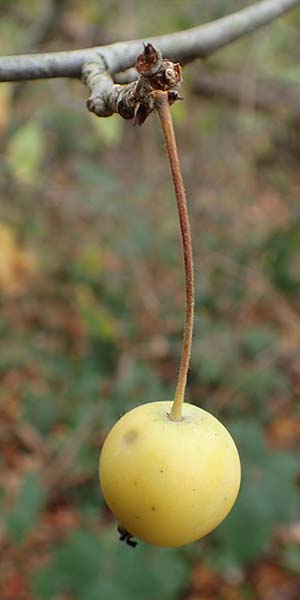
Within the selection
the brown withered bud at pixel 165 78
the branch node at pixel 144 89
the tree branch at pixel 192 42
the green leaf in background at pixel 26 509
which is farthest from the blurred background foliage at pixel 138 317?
the brown withered bud at pixel 165 78

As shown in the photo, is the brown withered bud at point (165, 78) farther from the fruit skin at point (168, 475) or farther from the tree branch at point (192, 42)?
the fruit skin at point (168, 475)

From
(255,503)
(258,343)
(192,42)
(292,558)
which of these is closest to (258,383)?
(258,343)

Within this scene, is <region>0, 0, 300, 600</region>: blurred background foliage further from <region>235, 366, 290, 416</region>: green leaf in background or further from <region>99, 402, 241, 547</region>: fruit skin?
<region>99, 402, 241, 547</region>: fruit skin

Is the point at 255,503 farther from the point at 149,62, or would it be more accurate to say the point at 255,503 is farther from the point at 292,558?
the point at 149,62

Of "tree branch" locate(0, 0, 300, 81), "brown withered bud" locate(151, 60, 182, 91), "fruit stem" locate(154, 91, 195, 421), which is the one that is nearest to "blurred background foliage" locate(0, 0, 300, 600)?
"tree branch" locate(0, 0, 300, 81)

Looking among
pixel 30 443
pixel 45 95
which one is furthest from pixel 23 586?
pixel 45 95

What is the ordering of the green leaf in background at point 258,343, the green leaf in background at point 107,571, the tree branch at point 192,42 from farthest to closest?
the green leaf in background at point 258,343 < the green leaf in background at point 107,571 < the tree branch at point 192,42
